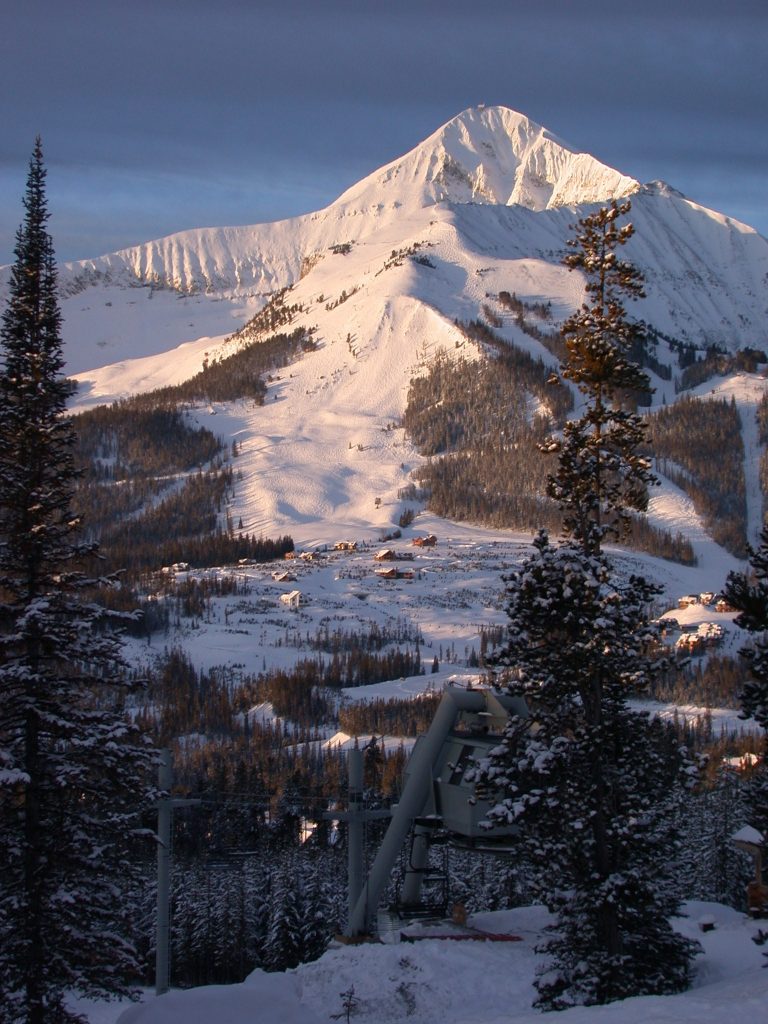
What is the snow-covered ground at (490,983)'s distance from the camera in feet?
72.6

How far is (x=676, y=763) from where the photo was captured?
2903cm

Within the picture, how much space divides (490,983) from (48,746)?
39.2ft

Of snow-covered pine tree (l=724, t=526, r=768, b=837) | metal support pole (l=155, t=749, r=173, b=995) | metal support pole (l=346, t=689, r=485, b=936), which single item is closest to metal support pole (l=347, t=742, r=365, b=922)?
metal support pole (l=346, t=689, r=485, b=936)

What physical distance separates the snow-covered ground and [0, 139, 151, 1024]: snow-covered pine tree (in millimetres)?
4591

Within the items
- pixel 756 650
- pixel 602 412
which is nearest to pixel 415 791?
pixel 602 412

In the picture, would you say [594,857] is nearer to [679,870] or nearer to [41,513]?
[679,870]

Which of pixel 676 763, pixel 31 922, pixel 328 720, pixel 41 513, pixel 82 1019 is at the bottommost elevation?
pixel 328 720

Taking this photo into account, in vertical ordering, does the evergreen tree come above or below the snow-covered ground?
above

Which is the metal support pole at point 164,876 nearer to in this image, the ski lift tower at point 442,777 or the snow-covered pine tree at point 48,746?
the ski lift tower at point 442,777

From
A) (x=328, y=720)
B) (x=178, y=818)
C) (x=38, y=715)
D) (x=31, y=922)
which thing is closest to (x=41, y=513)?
(x=38, y=715)

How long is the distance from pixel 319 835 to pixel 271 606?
106 metres

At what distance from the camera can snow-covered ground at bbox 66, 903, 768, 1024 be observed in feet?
72.6

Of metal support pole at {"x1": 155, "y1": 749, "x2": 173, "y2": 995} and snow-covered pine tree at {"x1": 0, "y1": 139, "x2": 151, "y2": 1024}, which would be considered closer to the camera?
snow-covered pine tree at {"x1": 0, "y1": 139, "x2": 151, "y2": 1024}

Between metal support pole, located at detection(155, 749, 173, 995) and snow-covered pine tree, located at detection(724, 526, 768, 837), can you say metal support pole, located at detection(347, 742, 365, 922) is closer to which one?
metal support pole, located at detection(155, 749, 173, 995)
